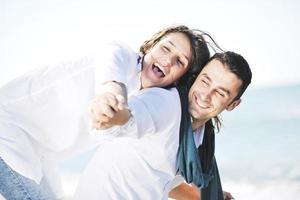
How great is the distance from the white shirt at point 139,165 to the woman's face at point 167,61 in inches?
6.7

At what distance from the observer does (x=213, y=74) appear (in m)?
1.04

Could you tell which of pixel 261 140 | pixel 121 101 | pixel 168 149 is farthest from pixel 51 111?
pixel 261 140

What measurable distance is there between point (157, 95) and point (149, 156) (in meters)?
0.15

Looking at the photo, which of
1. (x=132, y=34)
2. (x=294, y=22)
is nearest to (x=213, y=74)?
(x=132, y=34)

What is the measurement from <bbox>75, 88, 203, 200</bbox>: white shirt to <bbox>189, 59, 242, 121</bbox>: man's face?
6 centimetres

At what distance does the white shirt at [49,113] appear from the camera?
100cm

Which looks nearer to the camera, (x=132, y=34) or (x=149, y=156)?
(x=149, y=156)

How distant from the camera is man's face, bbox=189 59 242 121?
3.35ft

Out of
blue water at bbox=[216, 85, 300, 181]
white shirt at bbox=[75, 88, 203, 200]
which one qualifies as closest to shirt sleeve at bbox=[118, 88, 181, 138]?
white shirt at bbox=[75, 88, 203, 200]

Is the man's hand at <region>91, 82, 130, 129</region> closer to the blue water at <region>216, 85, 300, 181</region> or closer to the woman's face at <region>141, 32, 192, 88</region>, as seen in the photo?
the woman's face at <region>141, 32, 192, 88</region>

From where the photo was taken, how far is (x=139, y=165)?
100 centimetres

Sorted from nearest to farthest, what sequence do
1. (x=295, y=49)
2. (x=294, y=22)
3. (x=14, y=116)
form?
(x=14, y=116) → (x=294, y=22) → (x=295, y=49)

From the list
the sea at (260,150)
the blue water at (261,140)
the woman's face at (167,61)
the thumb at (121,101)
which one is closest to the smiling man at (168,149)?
the woman's face at (167,61)

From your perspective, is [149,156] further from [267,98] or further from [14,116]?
[267,98]
